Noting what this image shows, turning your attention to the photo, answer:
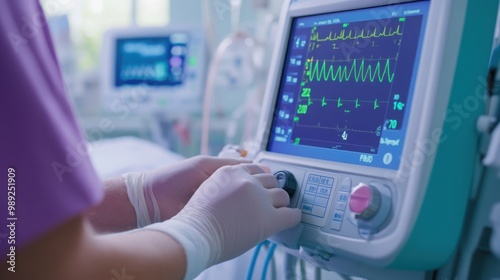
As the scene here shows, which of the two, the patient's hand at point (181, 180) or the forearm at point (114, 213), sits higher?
the patient's hand at point (181, 180)

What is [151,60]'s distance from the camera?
262 cm

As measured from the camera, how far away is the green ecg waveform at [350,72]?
0.74 meters

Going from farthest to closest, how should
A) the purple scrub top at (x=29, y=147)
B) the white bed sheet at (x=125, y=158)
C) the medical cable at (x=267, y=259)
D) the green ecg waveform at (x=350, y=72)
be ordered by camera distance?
the white bed sheet at (x=125, y=158)
the medical cable at (x=267, y=259)
the green ecg waveform at (x=350, y=72)
the purple scrub top at (x=29, y=147)

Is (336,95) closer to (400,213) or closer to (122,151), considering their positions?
(400,213)

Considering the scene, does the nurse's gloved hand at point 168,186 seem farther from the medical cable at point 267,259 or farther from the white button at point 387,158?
the white button at point 387,158

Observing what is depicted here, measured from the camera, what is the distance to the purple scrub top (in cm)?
52

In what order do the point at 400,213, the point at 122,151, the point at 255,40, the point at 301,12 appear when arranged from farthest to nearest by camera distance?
the point at 255,40 < the point at 122,151 < the point at 301,12 < the point at 400,213

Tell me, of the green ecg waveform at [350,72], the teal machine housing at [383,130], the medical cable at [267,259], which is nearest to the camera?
the teal machine housing at [383,130]

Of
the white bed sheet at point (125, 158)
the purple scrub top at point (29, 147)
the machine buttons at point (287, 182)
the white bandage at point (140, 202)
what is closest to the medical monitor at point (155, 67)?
the white bed sheet at point (125, 158)


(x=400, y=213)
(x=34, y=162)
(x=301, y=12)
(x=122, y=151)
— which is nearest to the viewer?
(x=34, y=162)

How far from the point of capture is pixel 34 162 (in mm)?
524

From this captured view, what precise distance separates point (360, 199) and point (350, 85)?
22 centimetres

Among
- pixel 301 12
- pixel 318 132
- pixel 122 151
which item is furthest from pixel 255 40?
pixel 318 132

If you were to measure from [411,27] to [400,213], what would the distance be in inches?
10.7
